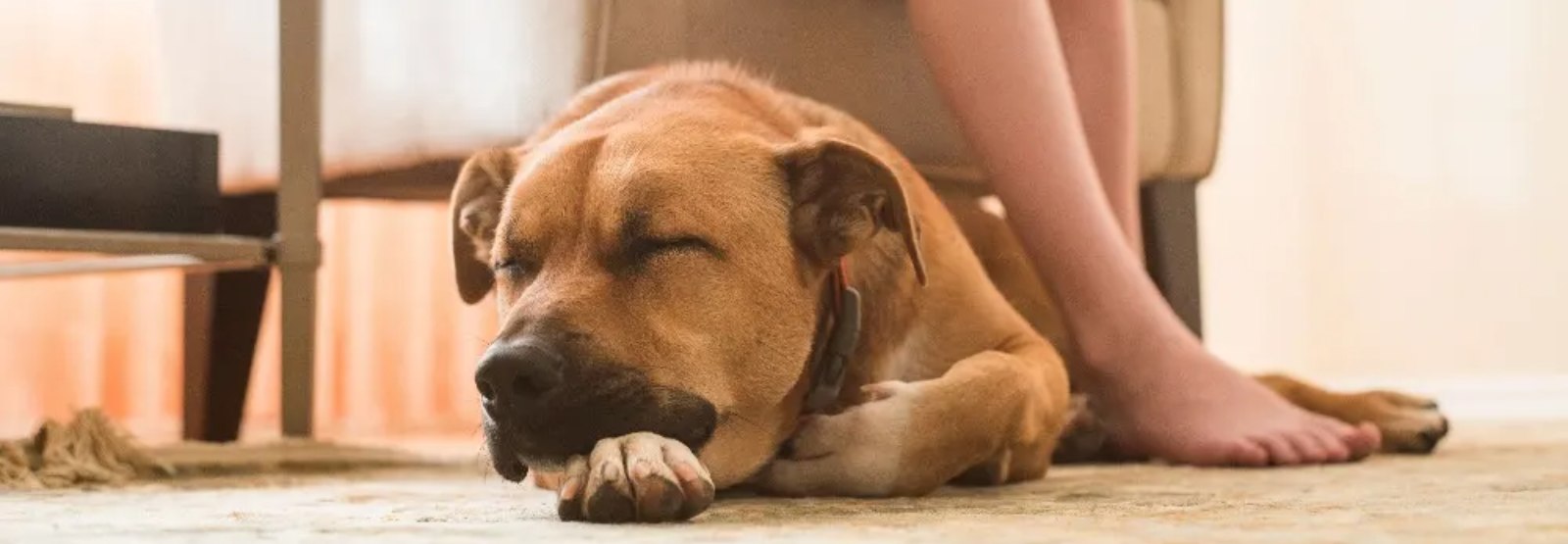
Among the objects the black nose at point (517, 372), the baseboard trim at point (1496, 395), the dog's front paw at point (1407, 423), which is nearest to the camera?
the black nose at point (517, 372)

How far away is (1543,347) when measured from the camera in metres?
3.16

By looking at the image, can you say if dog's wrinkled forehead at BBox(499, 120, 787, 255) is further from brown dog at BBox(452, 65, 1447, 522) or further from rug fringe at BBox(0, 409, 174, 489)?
rug fringe at BBox(0, 409, 174, 489)

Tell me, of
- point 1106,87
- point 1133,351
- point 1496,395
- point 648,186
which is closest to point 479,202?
point 648,186

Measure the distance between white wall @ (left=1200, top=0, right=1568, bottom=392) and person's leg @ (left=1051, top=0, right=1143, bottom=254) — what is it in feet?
4.95

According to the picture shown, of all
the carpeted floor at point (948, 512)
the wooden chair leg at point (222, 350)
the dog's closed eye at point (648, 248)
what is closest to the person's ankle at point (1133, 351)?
the carpeted floor at point (948, 512)

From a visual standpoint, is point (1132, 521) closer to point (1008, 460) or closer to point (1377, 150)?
point (1008, 460)

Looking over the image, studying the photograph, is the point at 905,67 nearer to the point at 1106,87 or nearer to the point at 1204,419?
the point at 1106,87

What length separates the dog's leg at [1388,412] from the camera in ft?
6.03

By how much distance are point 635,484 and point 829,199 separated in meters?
0.37

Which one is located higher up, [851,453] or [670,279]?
[670,279]

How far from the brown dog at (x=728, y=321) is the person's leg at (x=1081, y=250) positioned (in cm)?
17

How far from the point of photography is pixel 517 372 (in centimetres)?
106

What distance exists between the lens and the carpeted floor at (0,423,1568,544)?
0.93 m

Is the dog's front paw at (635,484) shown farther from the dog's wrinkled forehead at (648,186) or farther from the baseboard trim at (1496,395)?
the baseboard trim at (1496,395)
